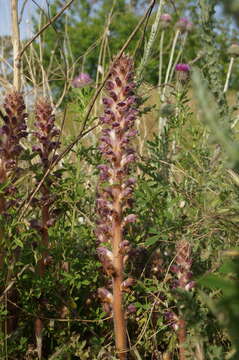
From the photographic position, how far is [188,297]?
3.17 ft

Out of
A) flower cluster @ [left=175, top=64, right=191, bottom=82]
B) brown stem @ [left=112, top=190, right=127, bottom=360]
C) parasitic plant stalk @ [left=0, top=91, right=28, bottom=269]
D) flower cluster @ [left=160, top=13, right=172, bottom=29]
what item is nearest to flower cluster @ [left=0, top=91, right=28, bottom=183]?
parasitic plant stalk @ [left=0, top=91, right=28, bottom=269]

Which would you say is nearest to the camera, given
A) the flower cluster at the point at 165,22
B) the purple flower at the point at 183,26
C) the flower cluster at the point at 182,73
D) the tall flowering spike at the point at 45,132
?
the tall flowering spike at the point at 45,132

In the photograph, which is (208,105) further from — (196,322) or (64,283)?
(64,283)

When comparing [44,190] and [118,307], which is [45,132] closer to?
[44,190]

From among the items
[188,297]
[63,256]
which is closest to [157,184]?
[63,256]

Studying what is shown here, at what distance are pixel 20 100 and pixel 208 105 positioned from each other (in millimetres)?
1411

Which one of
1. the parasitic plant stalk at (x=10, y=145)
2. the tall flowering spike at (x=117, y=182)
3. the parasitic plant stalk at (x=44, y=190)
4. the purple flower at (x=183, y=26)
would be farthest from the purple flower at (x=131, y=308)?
the purple flower at (x=183, y=26)

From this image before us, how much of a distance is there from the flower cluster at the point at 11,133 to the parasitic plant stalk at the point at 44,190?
14 cm

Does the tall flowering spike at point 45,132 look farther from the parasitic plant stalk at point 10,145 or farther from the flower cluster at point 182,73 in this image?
the flower cluster at point 182,73

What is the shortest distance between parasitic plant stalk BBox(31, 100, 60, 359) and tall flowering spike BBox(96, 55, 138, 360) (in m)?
0.23

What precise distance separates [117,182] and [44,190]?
362mm

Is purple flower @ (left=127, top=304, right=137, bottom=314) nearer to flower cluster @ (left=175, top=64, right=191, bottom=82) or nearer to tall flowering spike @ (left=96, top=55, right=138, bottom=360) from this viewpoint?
tall flowering spike @ (left=96, top=55, right=138, bottom=360)

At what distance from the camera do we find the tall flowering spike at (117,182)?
1463mm

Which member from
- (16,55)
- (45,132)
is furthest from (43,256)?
(16,55)
